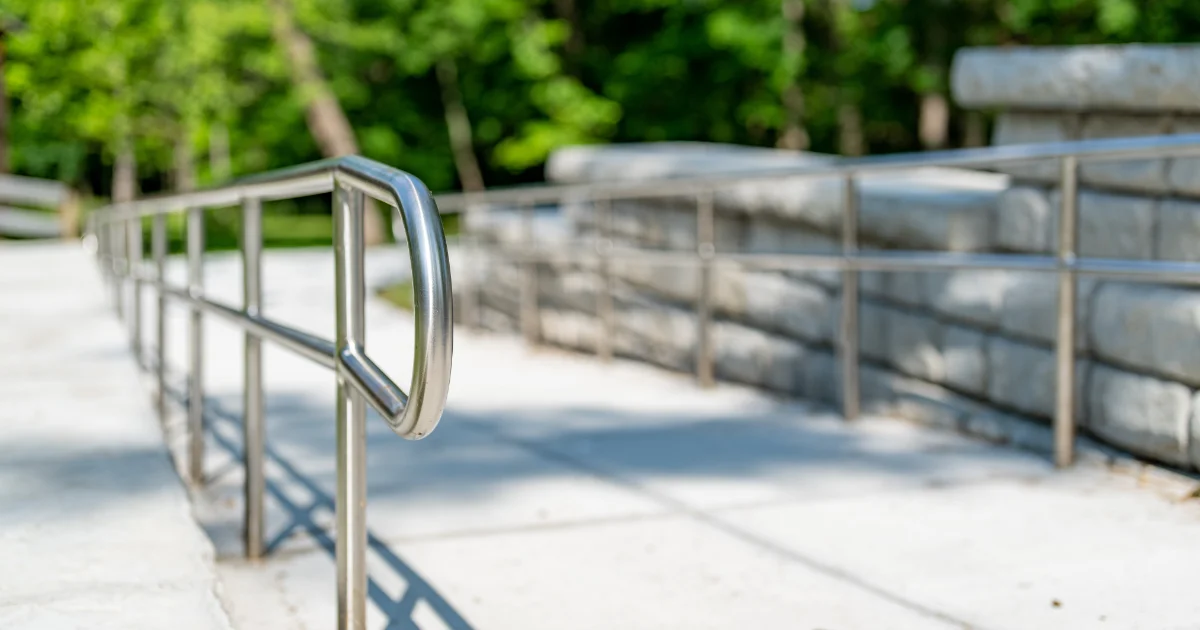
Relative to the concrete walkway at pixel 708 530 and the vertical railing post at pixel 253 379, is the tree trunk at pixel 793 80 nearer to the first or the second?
the concrete walkway at pixel 708 530

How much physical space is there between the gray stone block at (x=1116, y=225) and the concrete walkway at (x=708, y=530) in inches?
27.3

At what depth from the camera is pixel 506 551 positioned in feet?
11.3

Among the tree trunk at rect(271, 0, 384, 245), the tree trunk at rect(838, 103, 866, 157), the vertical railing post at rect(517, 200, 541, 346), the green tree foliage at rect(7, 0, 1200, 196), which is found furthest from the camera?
the tree trunk at rect(838, 103, 866, 157)

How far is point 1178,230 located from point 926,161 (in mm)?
946

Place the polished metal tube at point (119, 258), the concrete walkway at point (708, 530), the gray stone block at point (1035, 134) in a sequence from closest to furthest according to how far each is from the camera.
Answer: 1. the concrete walkway at point (708, 530)
2. the gray stone block at point (1035, 134)
3. the polished metal tube at point (119, 258)

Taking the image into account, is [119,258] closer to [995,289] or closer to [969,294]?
[969,294]

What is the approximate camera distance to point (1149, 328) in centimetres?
400

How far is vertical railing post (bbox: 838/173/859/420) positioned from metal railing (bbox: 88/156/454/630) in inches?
99.0

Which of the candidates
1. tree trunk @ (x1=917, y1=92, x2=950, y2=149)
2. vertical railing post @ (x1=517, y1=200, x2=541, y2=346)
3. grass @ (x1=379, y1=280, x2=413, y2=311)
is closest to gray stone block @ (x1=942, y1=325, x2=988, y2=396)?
vertical railing post @ (x1=517, y1=200, x2=541, y2=346)

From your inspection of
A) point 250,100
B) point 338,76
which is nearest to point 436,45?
point 338,76

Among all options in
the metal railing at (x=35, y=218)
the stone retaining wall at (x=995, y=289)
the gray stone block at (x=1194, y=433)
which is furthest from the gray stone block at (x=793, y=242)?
the metal railing at (x=35, y=218)

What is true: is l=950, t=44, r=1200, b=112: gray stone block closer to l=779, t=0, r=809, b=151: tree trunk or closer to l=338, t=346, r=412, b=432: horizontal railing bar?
l=338, t=346, r=412, b=432: horizontal railing bar

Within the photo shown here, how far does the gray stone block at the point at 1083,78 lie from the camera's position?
414 cm

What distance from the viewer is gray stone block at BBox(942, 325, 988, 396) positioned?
492 cm
